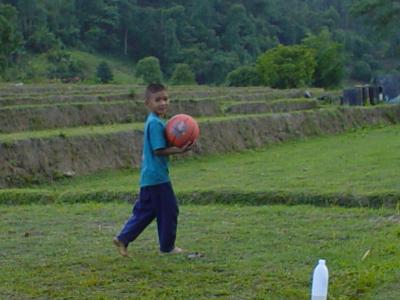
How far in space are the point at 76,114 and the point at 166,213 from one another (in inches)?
512

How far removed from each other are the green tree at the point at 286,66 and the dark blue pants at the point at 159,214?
4444 centimetres

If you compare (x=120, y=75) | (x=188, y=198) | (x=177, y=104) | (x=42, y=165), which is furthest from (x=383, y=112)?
(x=120, y=75)

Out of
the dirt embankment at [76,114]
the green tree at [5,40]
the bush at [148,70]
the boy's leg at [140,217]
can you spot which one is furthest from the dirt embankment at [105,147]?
the bush at [148,70]

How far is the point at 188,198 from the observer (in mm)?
11664

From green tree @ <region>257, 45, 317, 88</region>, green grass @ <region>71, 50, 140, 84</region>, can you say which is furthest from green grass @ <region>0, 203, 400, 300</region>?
green grass @ <region>71, 50, 140, 84</region>

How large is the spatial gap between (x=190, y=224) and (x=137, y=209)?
69.5 inches

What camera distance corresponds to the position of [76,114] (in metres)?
20.0

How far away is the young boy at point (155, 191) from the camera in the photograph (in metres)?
7.34

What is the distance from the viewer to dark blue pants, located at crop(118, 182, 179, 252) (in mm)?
7359

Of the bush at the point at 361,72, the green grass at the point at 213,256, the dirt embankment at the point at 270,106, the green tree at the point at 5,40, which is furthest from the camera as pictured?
the bush at the point at 361,72

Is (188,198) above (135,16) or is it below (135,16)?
below

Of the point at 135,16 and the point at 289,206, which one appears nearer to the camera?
the point at 289,206

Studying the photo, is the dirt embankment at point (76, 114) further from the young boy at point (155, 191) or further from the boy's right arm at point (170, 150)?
the boy's right arm at point (170, 150)

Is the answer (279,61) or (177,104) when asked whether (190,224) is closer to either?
(177,104)
